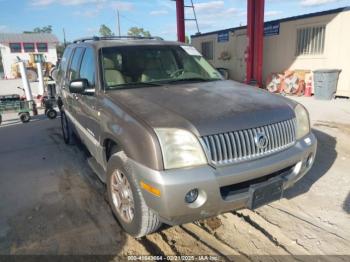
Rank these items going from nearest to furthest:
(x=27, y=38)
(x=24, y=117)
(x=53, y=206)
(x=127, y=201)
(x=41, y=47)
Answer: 1. (x=127, y=201)
2. (x=53, y=206)
3. (x=24, y=117)
4. (x=41, y=47)
5. (x=27, y=38)

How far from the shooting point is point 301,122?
3279 mm

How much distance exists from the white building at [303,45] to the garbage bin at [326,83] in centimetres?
33

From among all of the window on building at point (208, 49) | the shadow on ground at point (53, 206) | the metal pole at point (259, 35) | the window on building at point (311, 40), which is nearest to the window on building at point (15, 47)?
the window on building at point (208, 49)

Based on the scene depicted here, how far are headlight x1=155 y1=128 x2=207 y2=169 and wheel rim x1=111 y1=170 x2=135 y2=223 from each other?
25.2 inches

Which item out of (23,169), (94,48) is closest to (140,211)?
(94,48)

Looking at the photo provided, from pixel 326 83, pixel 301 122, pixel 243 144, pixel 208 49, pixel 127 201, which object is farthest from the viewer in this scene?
pixel 208 49

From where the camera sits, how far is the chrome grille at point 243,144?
254 centimetres

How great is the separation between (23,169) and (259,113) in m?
3.99

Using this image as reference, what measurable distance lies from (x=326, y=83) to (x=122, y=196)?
9.50m

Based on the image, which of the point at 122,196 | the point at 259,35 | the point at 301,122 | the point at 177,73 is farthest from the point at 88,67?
the point at 259,35

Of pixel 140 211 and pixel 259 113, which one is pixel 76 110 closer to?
pixel 140 211

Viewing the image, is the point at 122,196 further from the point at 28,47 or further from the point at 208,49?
the point at 28,47

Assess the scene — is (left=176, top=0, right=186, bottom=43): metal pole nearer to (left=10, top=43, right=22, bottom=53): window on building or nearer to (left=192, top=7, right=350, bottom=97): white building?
(left=192, top=7, right=350, bottom=97): white building

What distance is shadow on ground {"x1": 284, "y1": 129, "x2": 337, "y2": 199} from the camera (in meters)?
3.97
